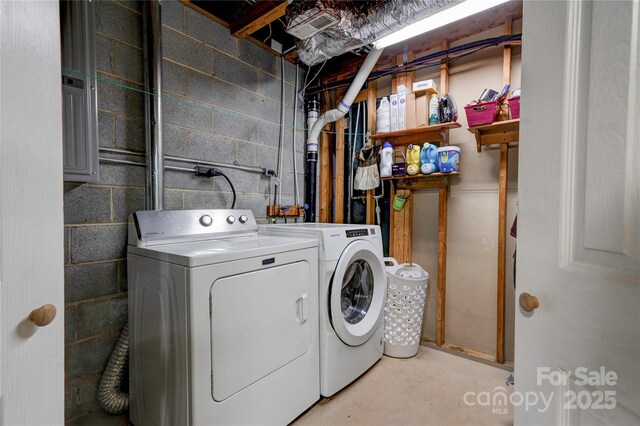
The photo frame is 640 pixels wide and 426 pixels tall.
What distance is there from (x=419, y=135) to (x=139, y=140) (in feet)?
6.81

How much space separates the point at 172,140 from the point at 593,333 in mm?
2114

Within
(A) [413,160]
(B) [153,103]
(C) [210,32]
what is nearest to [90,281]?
(B) [153,103]

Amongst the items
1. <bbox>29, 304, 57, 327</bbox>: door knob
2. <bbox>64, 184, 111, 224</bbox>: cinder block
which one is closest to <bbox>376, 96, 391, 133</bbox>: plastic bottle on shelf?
<bbox>64, 184, 111, 224</bbox>: cinder block

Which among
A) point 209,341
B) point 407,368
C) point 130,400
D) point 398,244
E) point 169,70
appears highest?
point 169,70

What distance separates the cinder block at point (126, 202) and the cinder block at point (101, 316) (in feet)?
1.51

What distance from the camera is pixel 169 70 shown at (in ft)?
6.23

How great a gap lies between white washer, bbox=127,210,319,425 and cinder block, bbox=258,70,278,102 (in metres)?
1.31

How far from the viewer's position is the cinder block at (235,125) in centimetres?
218

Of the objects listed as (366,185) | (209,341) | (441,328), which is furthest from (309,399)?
(366,185)

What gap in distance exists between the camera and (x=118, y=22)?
167 centimetres

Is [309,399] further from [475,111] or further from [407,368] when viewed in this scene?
[475,111]

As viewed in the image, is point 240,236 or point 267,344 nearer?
point 267,344

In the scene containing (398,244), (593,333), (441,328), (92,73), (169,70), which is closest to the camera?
(593,333)

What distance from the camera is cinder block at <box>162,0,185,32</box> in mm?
1866
